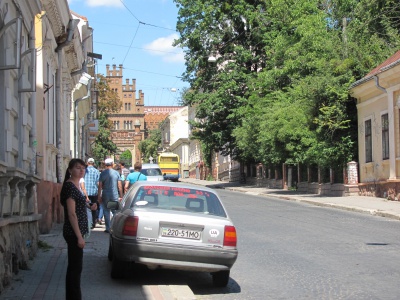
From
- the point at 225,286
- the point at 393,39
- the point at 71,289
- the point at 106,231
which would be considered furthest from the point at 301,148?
the point at 71,289

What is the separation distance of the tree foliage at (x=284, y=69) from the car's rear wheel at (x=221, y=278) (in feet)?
76.6

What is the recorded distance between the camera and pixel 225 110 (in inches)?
1890

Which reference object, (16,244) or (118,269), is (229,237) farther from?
(16,244)

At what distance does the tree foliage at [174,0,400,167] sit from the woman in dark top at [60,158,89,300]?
25.5 m

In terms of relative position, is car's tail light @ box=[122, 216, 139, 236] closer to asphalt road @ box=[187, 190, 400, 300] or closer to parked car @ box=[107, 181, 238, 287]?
parked car @ box=[107, 181, 238, 287]

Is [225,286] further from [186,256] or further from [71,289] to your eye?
[71,289]

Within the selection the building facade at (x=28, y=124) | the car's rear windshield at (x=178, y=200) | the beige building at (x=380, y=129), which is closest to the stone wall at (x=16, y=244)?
the building facade at (x=28, y=124)

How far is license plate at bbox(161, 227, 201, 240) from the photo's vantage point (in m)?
9.02

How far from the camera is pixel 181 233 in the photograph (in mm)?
9039

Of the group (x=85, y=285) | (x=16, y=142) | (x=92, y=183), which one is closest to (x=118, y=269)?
(x=85, y=285)

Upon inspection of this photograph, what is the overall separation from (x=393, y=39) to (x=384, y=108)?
6.56 meters

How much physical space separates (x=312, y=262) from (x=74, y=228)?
5.62 meters

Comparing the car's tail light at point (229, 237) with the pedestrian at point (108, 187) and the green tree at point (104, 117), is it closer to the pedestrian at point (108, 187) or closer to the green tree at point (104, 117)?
the pedestrian at point (108, 187)

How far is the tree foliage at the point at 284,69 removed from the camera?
33.0 meters
